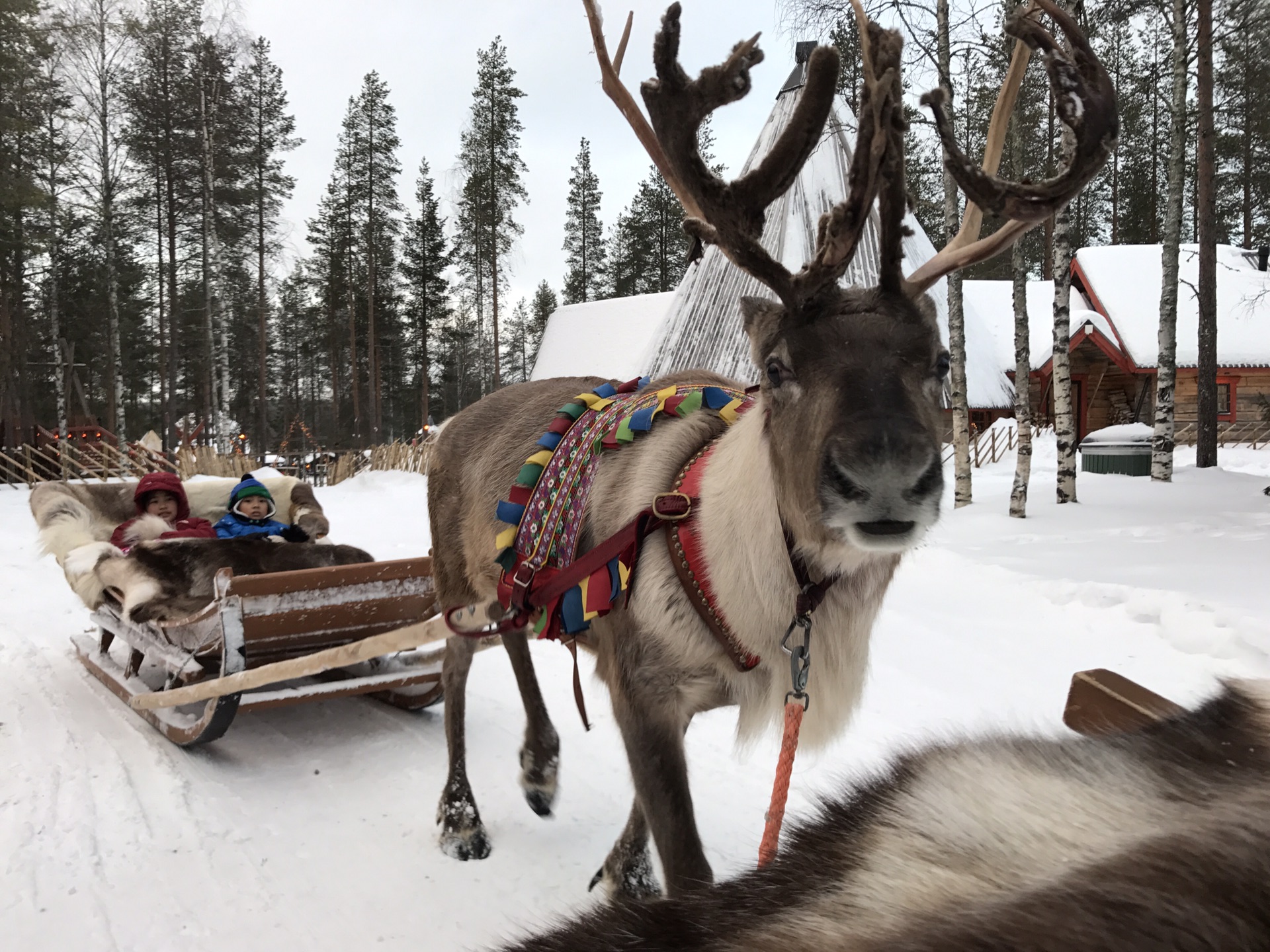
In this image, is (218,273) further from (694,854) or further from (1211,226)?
(694,854)

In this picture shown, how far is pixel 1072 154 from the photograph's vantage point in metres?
2.23

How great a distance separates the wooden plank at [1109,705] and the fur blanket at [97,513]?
459 centimetres

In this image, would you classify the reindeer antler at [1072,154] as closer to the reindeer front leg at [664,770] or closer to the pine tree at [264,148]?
the reindeer front leg at [664,770]

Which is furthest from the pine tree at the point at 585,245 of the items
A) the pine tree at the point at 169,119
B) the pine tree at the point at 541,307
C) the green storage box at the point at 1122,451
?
the green storage box at the point at 1122,451

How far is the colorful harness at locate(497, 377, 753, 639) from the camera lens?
91.5 inches

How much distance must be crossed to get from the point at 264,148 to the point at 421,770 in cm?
3151

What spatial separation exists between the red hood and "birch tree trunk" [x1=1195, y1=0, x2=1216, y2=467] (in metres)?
14.4

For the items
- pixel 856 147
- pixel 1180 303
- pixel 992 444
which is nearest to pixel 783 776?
pixel 856 147

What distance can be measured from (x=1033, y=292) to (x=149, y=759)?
108 feet

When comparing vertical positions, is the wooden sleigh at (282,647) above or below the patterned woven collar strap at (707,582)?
below

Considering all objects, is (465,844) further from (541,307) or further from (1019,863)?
(541,307)

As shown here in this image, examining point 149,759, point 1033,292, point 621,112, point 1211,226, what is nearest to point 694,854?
point 621,112

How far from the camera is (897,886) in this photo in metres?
0.61

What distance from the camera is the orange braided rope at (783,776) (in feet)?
5.71
